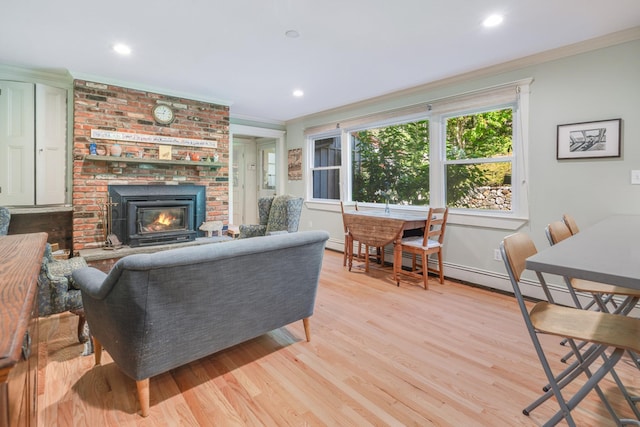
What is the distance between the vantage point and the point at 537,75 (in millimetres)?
2973

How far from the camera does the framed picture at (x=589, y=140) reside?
2578 millimetres

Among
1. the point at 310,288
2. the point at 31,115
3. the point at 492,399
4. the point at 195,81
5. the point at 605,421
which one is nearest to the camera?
the point at 605,421

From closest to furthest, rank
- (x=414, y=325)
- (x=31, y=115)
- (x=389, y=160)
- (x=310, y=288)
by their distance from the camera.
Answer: (x=310, y=288) < (x=414, y=325) < (x=31, y=115) < (x=389, y=160)

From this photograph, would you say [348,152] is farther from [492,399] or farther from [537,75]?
[492,399]

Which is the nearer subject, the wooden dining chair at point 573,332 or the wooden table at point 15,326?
the wooden table at point 15,326

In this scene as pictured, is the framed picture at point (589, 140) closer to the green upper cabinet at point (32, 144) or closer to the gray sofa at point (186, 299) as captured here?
the gray sofa at point (186, 299)

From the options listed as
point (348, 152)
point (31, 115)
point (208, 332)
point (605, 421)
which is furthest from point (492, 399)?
point (31, 115)

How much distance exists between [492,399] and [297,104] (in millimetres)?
4262

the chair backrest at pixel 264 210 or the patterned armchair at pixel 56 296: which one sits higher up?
the chair backrest at pixel 264 210

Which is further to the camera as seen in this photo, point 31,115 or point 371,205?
point 371,205

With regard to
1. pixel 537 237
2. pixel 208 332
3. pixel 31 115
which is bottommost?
pixel 208 332

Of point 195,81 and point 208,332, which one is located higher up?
point 195,81

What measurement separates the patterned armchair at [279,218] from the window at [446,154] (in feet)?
4.18

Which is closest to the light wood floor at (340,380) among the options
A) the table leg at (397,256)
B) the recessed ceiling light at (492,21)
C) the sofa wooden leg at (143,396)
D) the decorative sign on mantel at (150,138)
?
the sofa wooden leg at (143,396)
